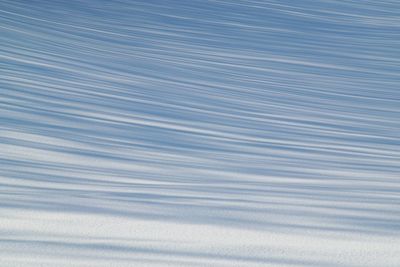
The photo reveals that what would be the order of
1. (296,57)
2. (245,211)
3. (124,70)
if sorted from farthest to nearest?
(296,57) → (124,70) → (245,211)

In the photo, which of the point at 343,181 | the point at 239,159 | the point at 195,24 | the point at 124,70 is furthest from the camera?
the point at 195,24

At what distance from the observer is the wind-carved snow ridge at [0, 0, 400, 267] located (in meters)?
2.04

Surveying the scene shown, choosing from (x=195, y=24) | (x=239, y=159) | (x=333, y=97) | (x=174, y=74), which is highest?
(x=195, y=24)

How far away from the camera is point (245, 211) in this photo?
227 cm

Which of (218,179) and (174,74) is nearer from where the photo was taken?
(218,179)

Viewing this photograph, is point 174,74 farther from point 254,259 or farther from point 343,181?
point 254,259

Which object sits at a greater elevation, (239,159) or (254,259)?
(239,159)

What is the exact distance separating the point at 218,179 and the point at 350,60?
267 cm

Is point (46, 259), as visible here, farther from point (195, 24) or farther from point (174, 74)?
point (195, 24)

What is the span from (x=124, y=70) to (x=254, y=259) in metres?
2.43

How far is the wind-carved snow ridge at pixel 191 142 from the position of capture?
2.04 meters

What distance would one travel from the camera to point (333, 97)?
403cm

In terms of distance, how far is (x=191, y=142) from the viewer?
3.04 metres

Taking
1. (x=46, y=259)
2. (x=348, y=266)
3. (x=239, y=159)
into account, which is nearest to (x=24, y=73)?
(x=239, y=159)
